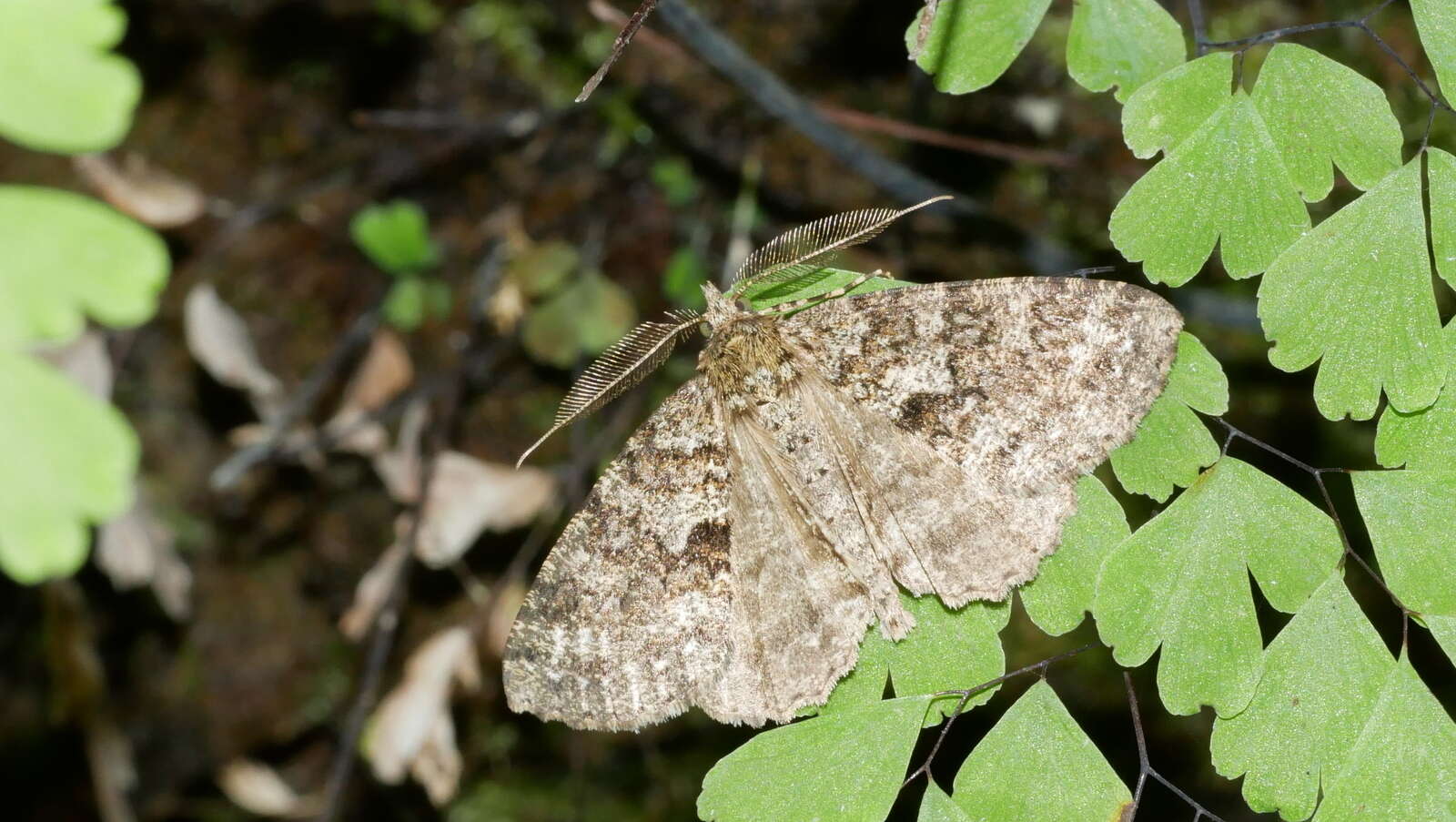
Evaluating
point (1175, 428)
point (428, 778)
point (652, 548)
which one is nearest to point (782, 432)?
point (652, 548)

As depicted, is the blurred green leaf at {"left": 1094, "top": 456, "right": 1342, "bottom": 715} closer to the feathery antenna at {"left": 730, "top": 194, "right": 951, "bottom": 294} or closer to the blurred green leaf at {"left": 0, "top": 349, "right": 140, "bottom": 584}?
the feathery antenna at {"left": 730, "top": 194, "right": 951, "bottom": 294}

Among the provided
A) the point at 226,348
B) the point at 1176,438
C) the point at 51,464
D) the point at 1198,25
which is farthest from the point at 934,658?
the point at 226,348

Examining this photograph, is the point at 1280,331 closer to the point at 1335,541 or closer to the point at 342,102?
the point at 1335,541

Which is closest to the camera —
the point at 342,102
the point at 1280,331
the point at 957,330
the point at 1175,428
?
the point at 1280,331

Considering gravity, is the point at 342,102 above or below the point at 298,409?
above

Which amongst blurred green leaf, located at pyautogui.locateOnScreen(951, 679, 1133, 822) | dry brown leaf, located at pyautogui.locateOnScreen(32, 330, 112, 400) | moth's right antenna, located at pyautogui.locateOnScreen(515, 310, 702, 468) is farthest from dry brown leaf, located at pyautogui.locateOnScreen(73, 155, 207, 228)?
blurred green leaf, located at pyautogui.locateOnScreen(951, 679, 1133, 822)

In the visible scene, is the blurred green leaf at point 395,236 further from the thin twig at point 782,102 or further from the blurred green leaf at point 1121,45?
the blurred green leaf at point 1121,45

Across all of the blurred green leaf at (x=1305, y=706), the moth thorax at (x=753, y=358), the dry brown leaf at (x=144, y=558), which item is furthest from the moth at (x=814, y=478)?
the dry brown leaf at (x=144, y=558)
